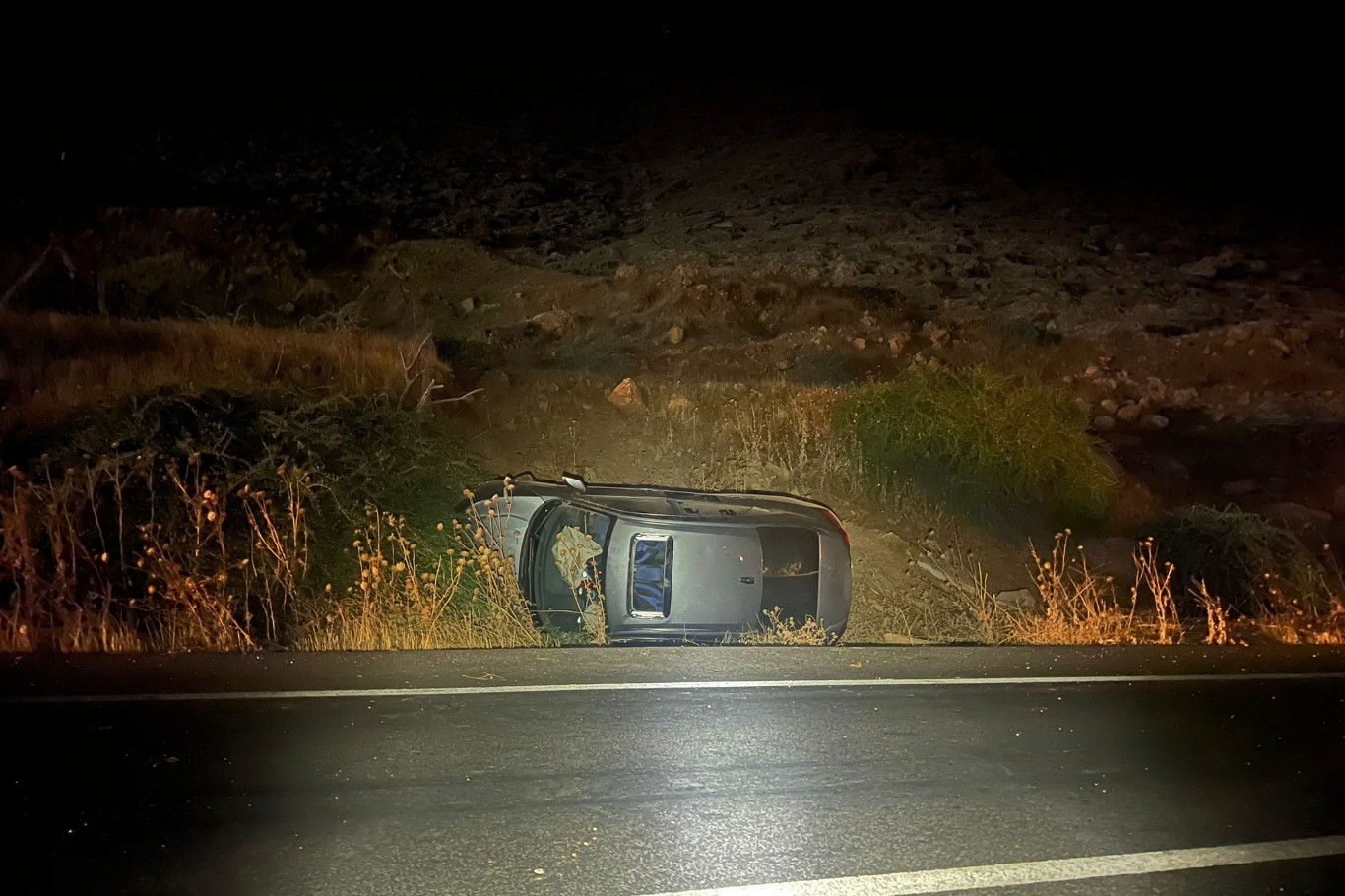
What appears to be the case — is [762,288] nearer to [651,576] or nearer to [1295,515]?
[1295,515]

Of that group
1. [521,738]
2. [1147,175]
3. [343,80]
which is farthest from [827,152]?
[521,738]

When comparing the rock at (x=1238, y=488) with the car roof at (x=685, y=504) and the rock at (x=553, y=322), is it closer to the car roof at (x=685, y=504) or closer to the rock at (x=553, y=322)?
the car roof at (x=685, y=504)

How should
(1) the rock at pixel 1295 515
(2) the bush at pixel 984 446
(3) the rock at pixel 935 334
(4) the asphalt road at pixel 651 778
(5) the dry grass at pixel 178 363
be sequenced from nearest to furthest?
(4) the asphalt road at pixel 651 778
(5) the dry grass at pixel 178 363
(2) the bush at pixel 984 446
(1) the rock at pixel 1295 515
(3) the rock at pixel 935 334

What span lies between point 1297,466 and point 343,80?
1448 inches

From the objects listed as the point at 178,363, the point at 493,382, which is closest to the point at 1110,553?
the point at 493,382

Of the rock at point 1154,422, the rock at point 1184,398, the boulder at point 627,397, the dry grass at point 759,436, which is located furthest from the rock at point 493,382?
the rock at point 1184,398

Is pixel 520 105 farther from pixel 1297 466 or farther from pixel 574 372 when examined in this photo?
pixel 1297 466

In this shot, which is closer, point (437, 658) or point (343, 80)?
point (437, 658)

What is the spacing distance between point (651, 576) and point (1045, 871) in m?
4.67

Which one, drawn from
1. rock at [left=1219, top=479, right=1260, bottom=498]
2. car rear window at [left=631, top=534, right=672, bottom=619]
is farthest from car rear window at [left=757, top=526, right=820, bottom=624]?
rock at [left=1219, top=479, right=1260, bottom=498]

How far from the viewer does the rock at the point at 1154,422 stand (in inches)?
765

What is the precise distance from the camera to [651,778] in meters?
5.57

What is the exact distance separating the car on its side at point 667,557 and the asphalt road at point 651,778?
61 cm

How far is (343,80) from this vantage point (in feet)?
143
